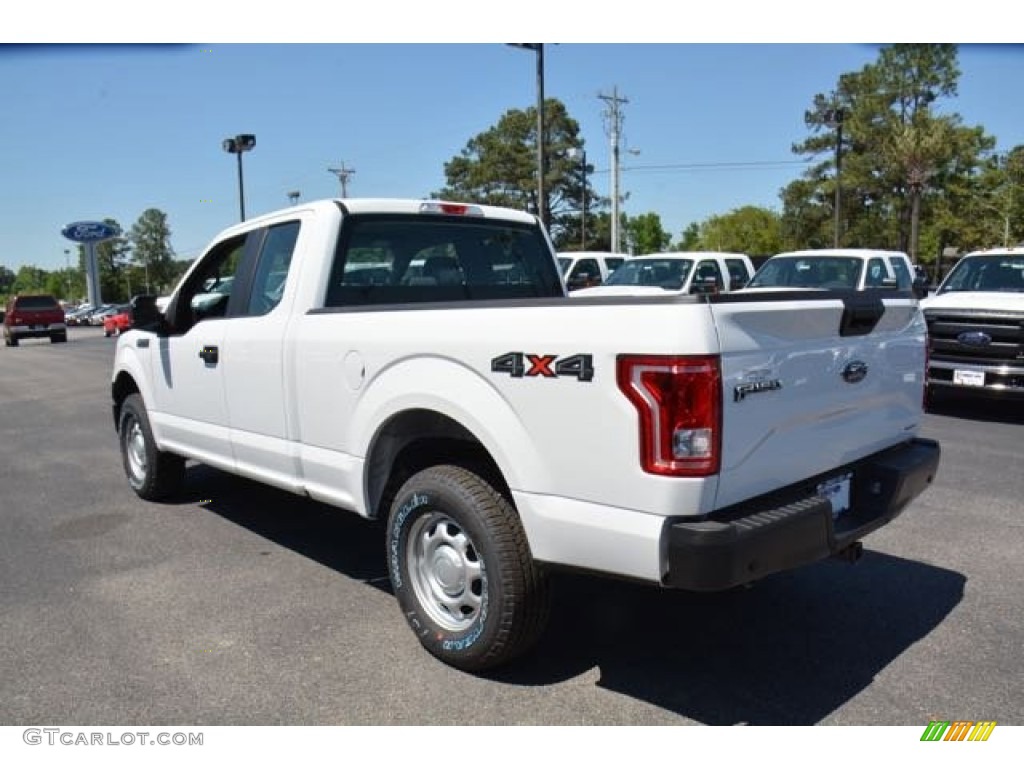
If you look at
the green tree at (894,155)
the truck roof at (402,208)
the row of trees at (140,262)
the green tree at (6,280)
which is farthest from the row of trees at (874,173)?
the green tree at (6,280)

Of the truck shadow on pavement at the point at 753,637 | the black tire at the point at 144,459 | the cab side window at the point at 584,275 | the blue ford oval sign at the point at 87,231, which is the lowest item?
the truck shadow on pavement at the point at 753,637

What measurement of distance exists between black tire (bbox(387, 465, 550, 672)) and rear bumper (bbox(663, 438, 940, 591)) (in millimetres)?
657

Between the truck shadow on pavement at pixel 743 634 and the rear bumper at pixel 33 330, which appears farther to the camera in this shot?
the rear bumper at pixel 33 330

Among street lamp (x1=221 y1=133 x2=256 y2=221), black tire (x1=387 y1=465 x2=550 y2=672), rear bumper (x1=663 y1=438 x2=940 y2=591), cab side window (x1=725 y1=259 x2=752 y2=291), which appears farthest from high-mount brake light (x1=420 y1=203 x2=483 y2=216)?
street lamp (x1=221 y1=133 x2=256 y2=221)

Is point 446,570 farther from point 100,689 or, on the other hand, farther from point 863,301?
point 863,301

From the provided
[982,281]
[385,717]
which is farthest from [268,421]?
[982,281]

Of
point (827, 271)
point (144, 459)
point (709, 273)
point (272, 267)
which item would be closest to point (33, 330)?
point (709, 273)

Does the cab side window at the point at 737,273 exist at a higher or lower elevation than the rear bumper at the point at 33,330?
higher

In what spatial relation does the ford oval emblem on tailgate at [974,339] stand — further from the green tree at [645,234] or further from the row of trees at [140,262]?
the row of trees at [140,262]

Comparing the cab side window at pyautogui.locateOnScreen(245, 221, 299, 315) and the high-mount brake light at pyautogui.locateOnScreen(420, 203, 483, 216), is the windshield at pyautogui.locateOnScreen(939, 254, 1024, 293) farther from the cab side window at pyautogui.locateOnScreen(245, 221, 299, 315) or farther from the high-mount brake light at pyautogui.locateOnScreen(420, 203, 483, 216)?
the cab side window at pyautogui.locateOnScreen(245, 221, 299, 315)

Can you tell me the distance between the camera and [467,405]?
3.26 meters

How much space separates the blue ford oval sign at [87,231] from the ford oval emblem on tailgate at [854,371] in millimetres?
79903

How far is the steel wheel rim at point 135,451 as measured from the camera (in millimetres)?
6277
